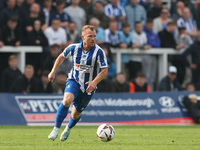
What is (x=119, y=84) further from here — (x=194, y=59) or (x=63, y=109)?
(x=63, y=109)

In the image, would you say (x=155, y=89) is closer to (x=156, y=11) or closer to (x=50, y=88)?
(x=156, y=11)

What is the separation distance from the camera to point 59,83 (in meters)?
16.2

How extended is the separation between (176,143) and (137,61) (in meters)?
9.13

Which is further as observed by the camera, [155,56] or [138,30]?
[155,56]

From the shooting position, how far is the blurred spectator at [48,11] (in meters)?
17.1

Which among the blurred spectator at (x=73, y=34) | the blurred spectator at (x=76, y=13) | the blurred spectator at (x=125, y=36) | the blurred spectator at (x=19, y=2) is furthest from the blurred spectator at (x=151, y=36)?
the blurred spectator at (x=19, y=2)

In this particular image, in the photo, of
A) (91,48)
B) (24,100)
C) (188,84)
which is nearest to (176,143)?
(91,48)

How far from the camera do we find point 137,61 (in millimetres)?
18406

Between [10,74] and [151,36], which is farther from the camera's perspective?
[151,36]

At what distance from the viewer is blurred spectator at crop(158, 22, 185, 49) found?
18.3 meters

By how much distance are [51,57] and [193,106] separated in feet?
16.9

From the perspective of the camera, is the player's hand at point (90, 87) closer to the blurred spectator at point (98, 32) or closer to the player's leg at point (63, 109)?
the player's leg at point (63, 109)

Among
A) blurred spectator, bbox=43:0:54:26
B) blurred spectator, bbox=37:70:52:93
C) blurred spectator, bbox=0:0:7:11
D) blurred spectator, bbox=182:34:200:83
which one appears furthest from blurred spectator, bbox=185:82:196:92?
blurred spectator, bbox=0:0:7:11

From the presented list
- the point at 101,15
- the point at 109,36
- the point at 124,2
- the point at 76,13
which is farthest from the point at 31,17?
the point at 124,2
